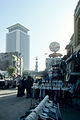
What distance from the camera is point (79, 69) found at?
40.5ft

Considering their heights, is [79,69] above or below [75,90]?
above

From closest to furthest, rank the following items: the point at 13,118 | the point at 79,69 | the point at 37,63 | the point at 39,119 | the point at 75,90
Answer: the point at 39,119 → the point at 13,118 → the point at 75,90 → the point at 79,69 → the point at 37,63

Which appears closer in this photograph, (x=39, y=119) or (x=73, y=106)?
(x=39, y=119)

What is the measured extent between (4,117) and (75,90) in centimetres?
396

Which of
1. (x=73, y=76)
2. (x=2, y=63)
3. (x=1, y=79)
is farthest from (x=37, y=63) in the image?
(x=73, y=76)

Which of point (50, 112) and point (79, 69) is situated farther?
point (79, 69)

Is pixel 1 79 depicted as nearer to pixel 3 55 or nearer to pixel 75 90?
pixel 75 90

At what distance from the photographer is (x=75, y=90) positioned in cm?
834

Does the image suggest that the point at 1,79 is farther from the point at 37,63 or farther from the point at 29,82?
the point at 37,63

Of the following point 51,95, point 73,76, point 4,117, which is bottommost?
point 4,117

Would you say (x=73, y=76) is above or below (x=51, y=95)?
above

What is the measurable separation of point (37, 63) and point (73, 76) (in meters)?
106

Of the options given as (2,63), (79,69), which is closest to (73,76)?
(79,69)

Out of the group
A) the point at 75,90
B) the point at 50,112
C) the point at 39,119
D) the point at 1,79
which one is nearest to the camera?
the point at 39,119
